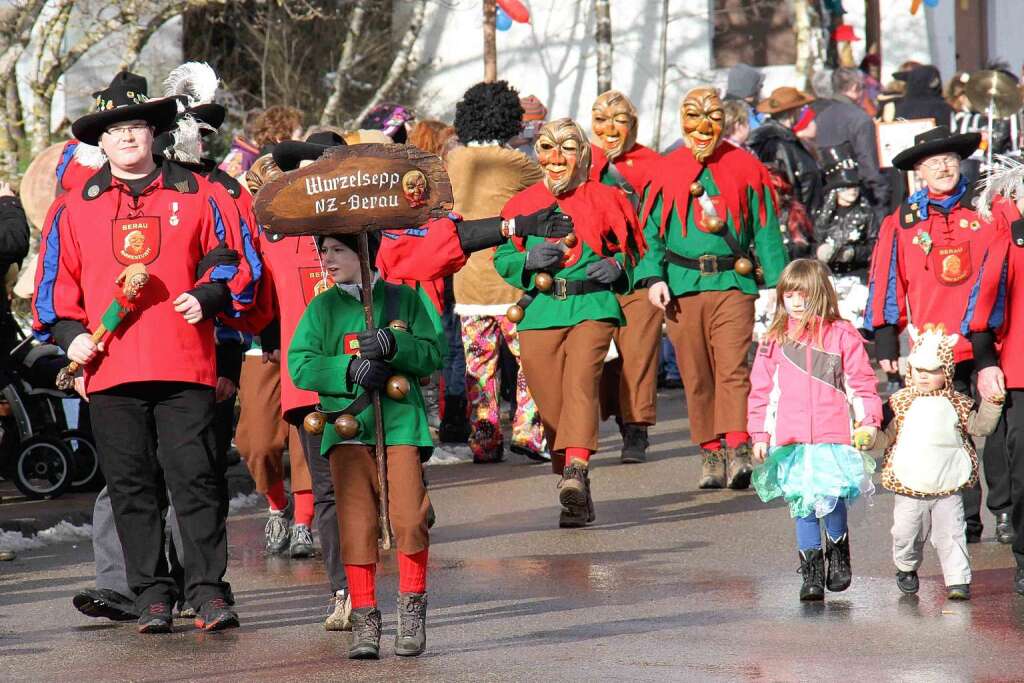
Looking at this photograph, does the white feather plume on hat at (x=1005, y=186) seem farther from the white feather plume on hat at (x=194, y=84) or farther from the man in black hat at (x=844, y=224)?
the man in black hat at (x=844, y=224)

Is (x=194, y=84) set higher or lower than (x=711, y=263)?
higher

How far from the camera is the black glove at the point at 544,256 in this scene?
9.81m

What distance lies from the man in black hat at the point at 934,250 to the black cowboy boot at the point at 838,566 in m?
1.21

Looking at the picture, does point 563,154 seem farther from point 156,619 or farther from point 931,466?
point 156,619

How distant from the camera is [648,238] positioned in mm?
11391

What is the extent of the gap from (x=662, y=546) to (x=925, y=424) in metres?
1.73

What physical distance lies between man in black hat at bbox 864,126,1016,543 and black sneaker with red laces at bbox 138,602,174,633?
3338mm

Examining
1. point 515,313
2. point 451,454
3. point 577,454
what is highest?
point 515,313

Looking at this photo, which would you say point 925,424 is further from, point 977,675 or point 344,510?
point 344,510

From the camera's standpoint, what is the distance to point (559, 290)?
10328 millimetres

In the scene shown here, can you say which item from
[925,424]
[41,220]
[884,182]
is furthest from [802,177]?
[925,424]

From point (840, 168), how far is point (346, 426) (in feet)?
32.2

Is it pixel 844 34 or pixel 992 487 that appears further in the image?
pixel 844 34

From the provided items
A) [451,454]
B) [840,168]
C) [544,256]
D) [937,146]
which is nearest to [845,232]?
[840,168]
